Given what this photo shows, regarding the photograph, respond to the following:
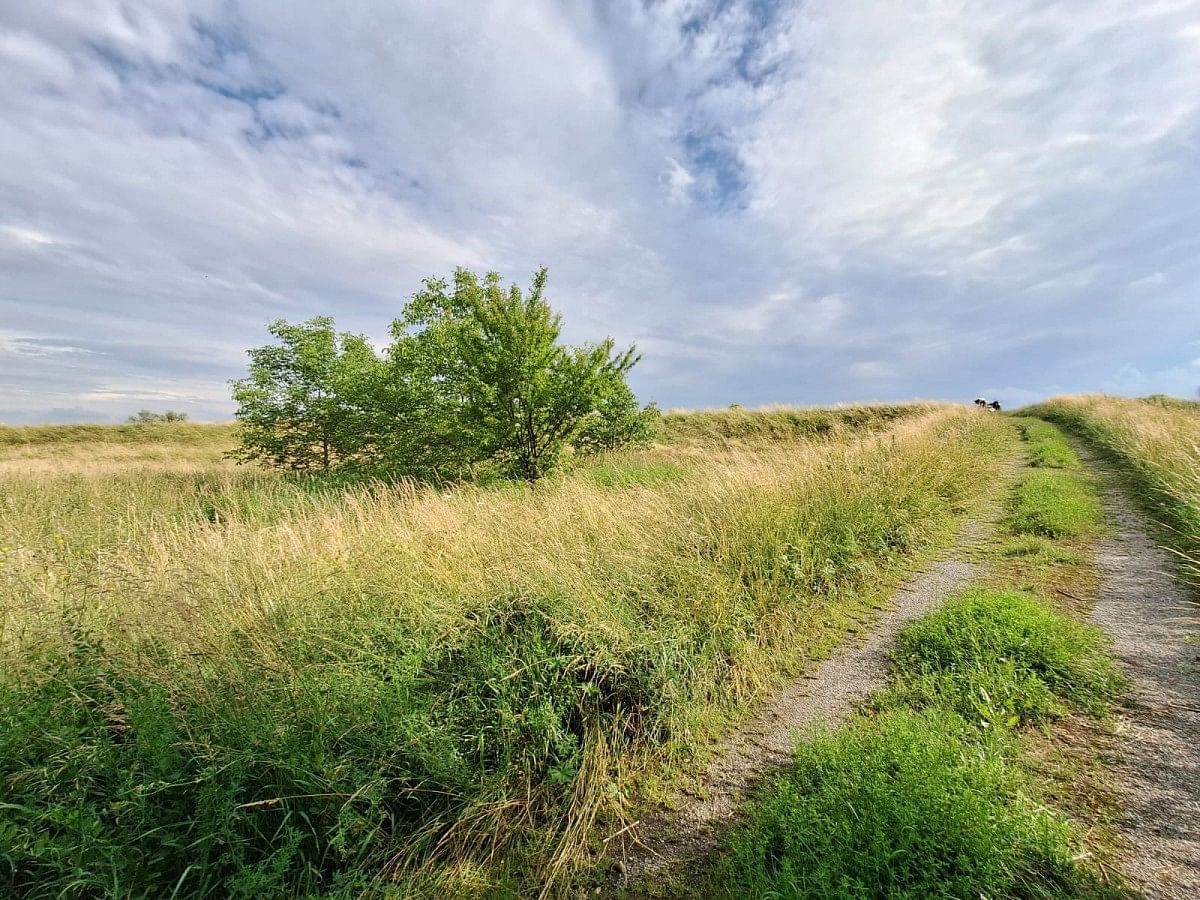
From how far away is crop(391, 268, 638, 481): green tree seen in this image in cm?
1040

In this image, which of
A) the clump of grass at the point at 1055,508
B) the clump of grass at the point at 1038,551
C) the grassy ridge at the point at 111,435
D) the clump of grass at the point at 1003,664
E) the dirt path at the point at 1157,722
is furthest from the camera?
the grassy ridge at the point at 111,435

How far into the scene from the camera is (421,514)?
5309 millimetres

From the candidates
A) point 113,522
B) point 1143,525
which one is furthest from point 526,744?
point 1143,525

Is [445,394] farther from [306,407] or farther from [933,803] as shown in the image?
[933,803]

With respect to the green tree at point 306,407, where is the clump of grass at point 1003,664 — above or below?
below

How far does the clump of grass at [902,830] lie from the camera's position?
6.15 ft

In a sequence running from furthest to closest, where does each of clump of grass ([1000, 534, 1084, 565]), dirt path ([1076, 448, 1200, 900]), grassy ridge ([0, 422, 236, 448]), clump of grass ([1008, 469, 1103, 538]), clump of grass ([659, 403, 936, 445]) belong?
grassy ridge ([0, 422, 236, 448]) < clump of grass ([659, 403, 936, 445]) < clump of grass ([1008, 469, 1103, 538]) < clump of grass ([1000, 534, 1084, 565]) < dirt path ([1076, 448, 1200, 900])

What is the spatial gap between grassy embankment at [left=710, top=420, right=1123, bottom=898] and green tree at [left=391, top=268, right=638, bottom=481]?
27.0ft

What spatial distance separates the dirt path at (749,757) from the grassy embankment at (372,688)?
197 mm

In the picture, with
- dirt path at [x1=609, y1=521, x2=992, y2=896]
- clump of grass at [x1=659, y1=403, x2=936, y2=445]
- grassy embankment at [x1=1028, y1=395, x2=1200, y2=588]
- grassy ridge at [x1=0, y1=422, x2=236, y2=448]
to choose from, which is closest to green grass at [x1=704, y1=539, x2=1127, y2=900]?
dirt path at [x1=609, y1=521, x2=992, y2=896]

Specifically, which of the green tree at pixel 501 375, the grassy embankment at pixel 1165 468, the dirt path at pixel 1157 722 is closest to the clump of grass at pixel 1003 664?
the dirt path at pixel 1157 722

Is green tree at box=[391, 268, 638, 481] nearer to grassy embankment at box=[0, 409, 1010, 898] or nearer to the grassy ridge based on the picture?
grassy embankment at box=[0, 409, 1010, 898]

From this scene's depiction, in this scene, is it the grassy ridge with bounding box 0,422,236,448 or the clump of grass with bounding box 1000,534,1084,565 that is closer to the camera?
the clump of grass with bounding box 1000,534,1084,565

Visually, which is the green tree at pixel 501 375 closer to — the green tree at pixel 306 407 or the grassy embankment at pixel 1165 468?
the green tree at pixel 306 407
